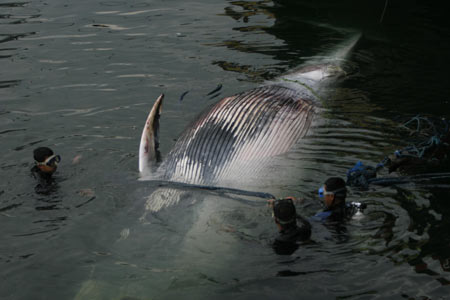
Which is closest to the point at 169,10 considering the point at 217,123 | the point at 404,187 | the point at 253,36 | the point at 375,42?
the point at 253,36

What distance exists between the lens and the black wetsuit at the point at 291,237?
6438mm

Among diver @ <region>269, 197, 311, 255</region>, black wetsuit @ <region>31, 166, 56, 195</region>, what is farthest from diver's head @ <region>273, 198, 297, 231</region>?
black wetsuit @ <region>31, 166, 56, 195</region>

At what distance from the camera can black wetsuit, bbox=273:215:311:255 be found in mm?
6438

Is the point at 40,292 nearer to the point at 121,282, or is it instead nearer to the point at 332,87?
the point at 121,282

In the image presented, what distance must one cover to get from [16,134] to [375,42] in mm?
8829

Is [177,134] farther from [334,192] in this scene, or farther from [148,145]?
[334,192]

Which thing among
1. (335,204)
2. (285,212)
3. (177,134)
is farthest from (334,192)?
(177,134)

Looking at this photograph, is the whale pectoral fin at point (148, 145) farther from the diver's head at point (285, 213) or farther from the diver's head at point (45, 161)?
the diver's head at point (285, 213)

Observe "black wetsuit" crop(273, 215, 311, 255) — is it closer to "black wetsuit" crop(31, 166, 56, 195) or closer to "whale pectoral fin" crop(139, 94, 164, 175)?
"whale pectoral fin" crop(139, 94, 164, 175)

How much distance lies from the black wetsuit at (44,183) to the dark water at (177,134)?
25 cm

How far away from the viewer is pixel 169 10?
16.8m

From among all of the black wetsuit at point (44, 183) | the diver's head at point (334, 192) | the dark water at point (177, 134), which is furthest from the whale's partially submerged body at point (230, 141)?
the black wetsuit at point (44, 183)

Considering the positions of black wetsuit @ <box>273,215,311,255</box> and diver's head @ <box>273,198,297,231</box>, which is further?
black wetsuit @ <box>273,215,311,255</box>

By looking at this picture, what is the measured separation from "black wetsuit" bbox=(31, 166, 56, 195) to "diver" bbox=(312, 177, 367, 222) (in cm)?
403
